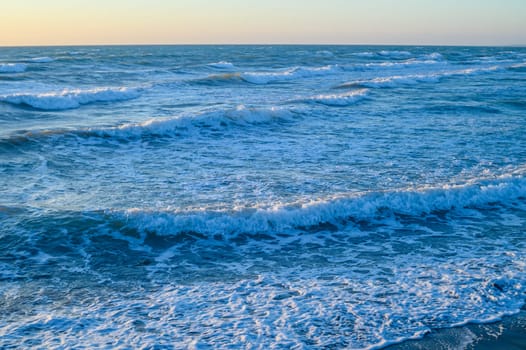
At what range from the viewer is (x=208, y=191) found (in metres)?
9.77

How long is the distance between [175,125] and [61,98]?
312 inches

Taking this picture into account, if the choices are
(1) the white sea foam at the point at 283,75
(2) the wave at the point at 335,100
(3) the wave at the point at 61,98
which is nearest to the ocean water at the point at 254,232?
(3) the wave at the point at 61,98

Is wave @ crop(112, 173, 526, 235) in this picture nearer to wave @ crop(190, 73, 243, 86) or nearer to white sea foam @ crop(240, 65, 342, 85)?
wave @ crop(190, 73, 243, 86)

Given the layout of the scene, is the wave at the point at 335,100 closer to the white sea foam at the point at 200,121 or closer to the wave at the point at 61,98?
the white sea foam at the point at 200,121

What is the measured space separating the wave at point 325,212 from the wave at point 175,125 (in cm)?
734

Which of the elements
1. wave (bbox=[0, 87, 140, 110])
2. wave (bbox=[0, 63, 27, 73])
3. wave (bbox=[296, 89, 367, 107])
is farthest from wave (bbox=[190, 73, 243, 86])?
wave (bbox=[0, 63, 27, 73])

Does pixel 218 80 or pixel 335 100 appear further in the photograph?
pixel 218 80

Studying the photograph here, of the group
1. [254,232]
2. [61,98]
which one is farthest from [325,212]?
[61,98]

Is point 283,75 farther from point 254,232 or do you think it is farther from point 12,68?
point 254,232

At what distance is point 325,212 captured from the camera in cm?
867

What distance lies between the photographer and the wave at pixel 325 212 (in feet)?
26.6

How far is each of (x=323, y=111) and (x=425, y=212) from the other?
11737 mm

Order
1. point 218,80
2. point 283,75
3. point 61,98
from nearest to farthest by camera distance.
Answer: point 61,98 → point 218,80 → point 283,75

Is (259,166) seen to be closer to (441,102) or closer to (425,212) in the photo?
(425,212)
